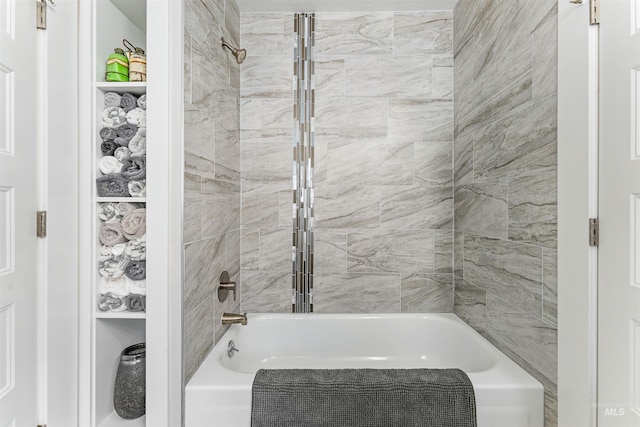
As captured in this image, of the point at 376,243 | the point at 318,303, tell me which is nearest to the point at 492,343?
the point at 376,243

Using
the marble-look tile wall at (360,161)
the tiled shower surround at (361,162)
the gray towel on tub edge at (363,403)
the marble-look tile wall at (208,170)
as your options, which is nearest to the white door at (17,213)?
the marble-look tile wall at (208,170)

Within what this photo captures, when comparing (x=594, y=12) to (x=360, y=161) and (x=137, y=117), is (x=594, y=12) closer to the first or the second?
(x=360, y=161)

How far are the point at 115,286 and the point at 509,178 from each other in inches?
63.7

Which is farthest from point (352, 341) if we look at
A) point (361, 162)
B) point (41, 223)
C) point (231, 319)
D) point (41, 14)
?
point (41, 14)

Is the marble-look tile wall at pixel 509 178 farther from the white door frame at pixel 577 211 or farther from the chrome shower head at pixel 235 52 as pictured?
the chrome shower head at pixel 235 52

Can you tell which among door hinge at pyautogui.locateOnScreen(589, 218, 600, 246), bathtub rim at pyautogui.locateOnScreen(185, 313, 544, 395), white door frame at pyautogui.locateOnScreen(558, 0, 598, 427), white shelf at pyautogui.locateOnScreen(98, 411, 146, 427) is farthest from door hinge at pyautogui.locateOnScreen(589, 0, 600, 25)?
white shelf at pyautogui.locateOnScreen(98, 411, 146, 427)

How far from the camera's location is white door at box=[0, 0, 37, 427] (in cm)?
99

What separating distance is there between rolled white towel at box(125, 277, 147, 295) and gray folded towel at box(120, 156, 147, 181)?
14.7 inches

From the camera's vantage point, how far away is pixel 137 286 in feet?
4.61

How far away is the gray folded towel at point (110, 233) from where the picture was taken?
54.1 inches

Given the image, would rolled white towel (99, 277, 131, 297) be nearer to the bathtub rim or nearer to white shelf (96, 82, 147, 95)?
the bathtub rim

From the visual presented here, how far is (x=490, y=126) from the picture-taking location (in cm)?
183

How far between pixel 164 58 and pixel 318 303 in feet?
5.28

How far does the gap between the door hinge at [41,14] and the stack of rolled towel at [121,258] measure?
0.58m
